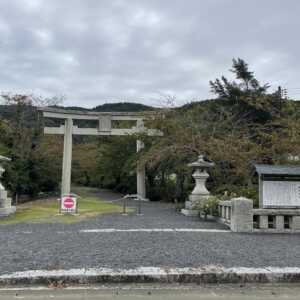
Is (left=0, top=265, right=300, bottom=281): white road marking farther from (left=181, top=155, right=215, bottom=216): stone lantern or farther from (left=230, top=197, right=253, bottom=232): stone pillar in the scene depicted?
(left=181, top=155, right=215, bottom=216): stone lantern

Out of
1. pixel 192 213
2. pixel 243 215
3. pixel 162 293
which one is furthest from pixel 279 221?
pixel 162 293

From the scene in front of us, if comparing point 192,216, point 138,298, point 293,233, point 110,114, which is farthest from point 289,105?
point 138,298

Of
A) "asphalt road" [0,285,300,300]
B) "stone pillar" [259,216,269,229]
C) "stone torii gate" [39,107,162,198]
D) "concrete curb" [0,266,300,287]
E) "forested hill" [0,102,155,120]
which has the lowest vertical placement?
"asphalt road" [0,285,300,300]

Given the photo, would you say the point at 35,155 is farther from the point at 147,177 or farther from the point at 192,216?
the point at 192,216

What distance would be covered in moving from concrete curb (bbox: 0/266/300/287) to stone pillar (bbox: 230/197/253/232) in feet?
13.9

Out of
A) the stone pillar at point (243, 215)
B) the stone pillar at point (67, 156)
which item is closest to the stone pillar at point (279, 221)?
the stone pillar at point (243, 215)

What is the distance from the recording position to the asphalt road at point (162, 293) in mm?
4426

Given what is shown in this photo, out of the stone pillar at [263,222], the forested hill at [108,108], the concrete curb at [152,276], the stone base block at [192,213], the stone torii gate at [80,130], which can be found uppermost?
the forested hill at [108,108]

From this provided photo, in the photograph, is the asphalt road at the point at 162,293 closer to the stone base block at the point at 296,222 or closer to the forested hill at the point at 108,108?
the stone base block at the point at 296,222

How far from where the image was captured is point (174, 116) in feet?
69.4

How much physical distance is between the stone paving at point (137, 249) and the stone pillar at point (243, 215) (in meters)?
0.51

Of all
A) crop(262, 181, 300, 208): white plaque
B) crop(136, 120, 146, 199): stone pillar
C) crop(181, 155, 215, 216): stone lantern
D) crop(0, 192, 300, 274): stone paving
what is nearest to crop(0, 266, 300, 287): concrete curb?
crop(0, 192, 300, 274): stone paving

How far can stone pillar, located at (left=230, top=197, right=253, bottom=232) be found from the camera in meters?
9.43

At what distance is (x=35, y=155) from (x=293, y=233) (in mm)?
19462
